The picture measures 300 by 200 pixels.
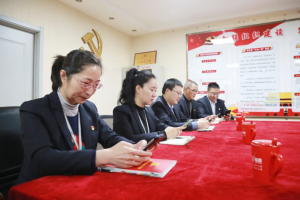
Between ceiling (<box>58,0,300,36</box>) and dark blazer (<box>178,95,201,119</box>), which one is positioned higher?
ceiling (<box>58,0,300,36</box>)

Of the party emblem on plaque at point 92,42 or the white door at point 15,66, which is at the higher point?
the party emblem on plaque at point 92,42

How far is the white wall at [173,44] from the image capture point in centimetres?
440

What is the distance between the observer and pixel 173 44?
4820 millimetres

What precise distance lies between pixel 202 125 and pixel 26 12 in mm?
2845

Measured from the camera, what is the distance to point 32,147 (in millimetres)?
853

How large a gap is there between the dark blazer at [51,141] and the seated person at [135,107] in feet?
1.35

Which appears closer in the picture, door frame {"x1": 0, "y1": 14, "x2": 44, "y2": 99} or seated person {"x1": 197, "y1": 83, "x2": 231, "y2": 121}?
door frame {"x1": 0, "y1": 14, "x2": 44, "y2": 99}

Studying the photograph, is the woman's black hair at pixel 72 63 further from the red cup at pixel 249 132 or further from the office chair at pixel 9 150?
the red cup at pixel 249 132

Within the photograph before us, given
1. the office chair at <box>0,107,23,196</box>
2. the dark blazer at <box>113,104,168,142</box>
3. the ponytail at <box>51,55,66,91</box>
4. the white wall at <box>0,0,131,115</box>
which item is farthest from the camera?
the white wall at <box>0,0,131,115</box>

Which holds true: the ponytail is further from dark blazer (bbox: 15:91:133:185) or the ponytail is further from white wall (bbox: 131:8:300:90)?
white wall (bbox: 131:8:300:90)

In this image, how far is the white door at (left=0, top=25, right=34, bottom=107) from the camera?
2596mm

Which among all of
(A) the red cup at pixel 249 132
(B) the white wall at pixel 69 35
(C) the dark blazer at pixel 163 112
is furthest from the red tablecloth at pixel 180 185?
(B) the white wall at pixel 69 35

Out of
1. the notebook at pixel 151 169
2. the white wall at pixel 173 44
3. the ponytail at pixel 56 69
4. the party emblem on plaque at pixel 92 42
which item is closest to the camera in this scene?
the notebook at pixel 151 169

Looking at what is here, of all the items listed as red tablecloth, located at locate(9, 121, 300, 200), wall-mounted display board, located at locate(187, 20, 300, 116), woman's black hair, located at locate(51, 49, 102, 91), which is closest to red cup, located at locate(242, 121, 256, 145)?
red tablecloth, located at locate(9, 121, 300, 200)
